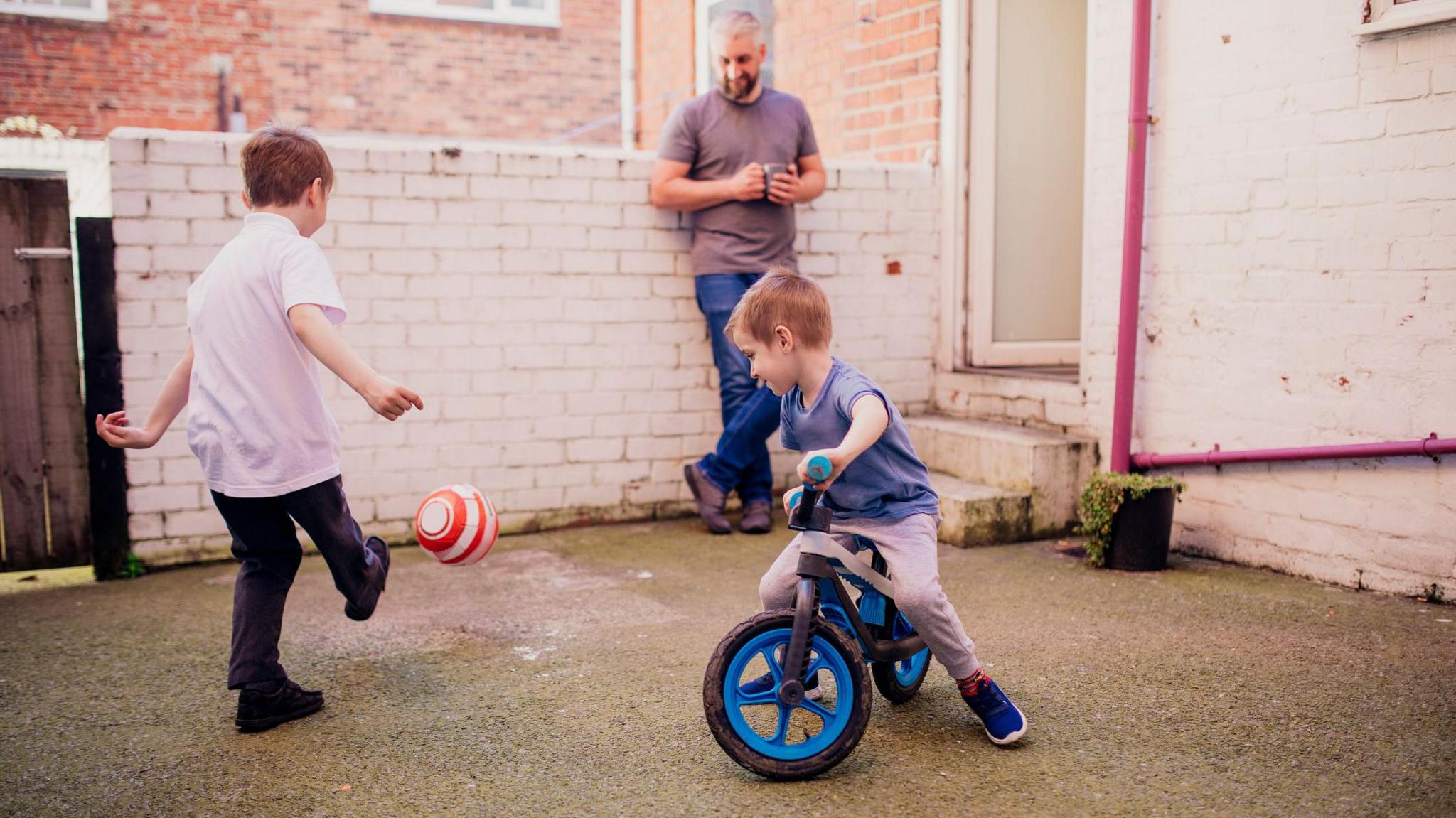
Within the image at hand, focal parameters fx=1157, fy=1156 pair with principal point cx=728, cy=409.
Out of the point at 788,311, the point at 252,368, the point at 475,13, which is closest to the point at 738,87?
the point at 788,311

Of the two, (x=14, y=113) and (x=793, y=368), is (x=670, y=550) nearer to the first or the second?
(x=793, y=368)

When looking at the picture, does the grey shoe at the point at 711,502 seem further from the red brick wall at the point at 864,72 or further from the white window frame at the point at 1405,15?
the white window frame at the point at 1405,15

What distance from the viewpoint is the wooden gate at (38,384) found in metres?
5.05

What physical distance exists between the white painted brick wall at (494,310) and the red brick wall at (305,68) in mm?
9975

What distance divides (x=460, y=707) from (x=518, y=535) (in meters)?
2.46

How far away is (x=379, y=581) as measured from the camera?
3668 mm

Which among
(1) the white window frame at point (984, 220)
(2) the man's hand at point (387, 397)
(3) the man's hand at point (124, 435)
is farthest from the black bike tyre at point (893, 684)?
(1) the white window frame at point (984, 220)

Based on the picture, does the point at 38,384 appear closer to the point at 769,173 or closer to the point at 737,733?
the point at 769,173

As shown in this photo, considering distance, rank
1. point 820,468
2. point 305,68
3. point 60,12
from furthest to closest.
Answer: point 305,68 < point 60,12 < point 820,468

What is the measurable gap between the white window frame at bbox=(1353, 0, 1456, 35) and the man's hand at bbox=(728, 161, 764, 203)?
260cm

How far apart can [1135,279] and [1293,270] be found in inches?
27.7

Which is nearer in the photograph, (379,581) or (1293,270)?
(379,581)

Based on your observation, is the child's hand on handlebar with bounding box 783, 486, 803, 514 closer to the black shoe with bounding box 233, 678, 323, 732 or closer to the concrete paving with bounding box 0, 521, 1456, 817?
the concrete paving with bounding box 0, 521, 1456, 817

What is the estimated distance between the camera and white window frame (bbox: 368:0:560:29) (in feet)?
48.4
